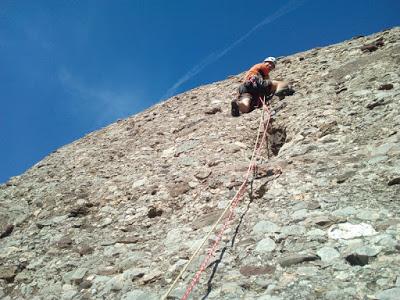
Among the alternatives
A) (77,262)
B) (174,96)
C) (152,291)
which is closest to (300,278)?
(152,291)

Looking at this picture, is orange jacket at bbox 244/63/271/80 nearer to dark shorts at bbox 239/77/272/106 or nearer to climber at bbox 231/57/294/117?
climber at bbox 231/57/294/117

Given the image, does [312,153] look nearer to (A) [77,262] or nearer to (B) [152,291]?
(B) [152,291]

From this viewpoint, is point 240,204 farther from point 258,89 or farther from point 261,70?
point 261,70

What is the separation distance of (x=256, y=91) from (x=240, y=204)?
484 centimetres

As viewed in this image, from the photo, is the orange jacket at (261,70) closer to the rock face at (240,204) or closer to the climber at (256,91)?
the climber at (256,91)

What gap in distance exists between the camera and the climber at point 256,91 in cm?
941

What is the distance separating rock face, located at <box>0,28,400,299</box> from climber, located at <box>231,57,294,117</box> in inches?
12.7

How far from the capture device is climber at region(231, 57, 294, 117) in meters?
9.41

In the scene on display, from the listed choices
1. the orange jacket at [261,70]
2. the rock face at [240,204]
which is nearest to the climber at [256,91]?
the orange jacket at [261,70]

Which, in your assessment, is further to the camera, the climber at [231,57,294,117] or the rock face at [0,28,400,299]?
the climber at [231,57,294,117]

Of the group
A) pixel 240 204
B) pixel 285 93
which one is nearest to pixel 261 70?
pixel 285 93

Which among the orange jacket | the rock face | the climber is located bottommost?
the rock face

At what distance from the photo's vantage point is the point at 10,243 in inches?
268

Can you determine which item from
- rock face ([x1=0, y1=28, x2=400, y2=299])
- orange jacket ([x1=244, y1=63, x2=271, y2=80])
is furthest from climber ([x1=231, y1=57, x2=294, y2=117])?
rock face ([x1=0, y1=28, x2=400, y2=299])
